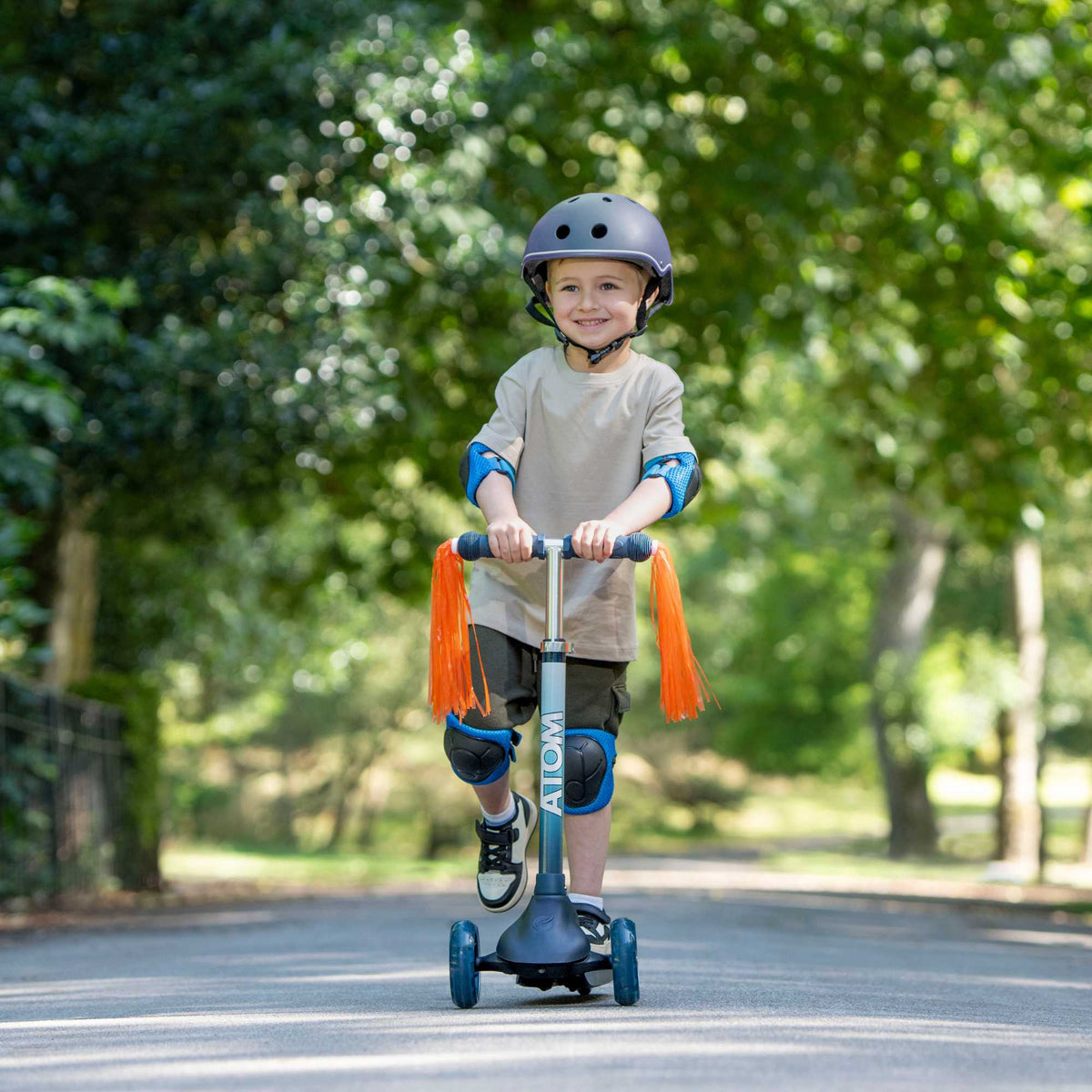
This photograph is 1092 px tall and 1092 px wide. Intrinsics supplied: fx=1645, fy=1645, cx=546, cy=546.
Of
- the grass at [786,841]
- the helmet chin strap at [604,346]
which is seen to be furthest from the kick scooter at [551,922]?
the grass at [786,841]

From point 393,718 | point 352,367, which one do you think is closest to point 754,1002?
point 352,367

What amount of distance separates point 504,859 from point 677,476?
1.20m

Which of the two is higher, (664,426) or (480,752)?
(664,426)

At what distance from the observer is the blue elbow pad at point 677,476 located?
15.1ft

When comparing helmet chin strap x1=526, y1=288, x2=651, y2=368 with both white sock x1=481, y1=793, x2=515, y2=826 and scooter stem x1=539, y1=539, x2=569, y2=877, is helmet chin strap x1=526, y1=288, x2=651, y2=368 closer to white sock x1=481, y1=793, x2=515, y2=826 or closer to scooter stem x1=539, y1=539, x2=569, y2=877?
scooter stem x1=539, y1=539, x2=569, y2=877

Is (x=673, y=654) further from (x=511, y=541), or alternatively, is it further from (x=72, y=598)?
(x=72, y=598)

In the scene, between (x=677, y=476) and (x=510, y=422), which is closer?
(x=677, y=476)

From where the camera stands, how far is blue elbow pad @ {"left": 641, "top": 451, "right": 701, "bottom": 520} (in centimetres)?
462

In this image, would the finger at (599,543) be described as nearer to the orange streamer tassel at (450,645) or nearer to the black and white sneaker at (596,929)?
the orange streamer tassel at (450,645)

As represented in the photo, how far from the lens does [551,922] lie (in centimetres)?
436

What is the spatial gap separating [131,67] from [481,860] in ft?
26.8

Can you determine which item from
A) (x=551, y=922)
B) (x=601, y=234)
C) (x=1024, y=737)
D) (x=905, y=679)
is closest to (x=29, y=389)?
(x=601, y=234)

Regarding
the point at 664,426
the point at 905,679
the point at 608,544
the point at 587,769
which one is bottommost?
the point at 587,769

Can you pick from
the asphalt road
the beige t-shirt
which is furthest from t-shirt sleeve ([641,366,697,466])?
the asphalt road
